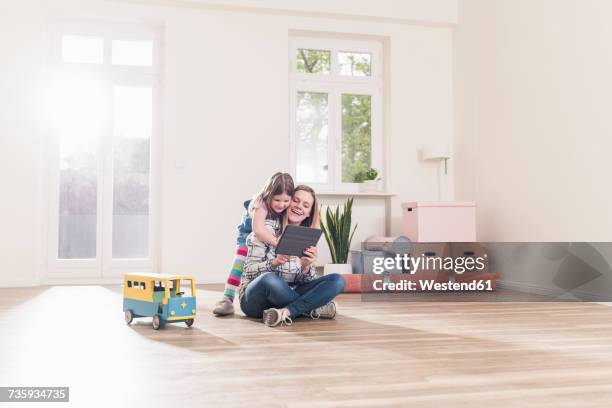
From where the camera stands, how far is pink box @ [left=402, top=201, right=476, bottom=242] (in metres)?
4.79

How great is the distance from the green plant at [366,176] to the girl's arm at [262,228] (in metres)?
2.77

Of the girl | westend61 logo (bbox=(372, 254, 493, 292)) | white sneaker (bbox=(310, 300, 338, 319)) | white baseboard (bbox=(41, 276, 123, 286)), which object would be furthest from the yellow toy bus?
white baseboard (bbox=(41, 276, 123, 286))

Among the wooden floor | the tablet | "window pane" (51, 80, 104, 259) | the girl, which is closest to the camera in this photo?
the wooden floor

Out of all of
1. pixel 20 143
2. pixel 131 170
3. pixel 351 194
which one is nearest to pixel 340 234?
pixel 351 194

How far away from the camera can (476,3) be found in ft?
17.6

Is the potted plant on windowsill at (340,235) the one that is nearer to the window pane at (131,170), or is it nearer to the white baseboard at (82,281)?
the window pane at (131,170)

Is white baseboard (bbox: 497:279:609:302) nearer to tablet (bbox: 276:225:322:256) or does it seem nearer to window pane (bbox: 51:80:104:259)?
tablet (bbox: 276:225:322:256)

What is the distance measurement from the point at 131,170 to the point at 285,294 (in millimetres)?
3040

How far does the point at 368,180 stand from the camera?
546cm

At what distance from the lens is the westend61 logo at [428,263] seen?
4.63 m

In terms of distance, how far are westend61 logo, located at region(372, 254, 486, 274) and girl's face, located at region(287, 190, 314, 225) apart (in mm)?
1916

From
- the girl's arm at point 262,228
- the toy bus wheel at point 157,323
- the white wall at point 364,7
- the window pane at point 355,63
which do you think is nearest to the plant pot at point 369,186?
the window pane at point 355,63

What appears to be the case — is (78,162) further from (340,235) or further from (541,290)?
(541,290)

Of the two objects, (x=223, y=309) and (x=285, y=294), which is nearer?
(x=285, y=294)
